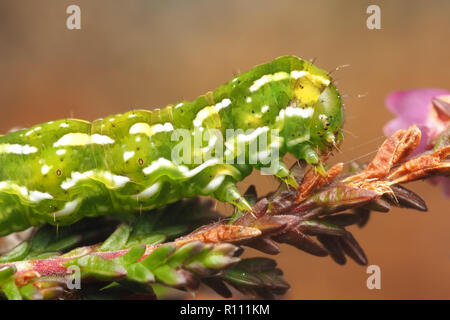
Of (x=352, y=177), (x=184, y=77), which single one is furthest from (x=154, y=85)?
(x=352, y=177)

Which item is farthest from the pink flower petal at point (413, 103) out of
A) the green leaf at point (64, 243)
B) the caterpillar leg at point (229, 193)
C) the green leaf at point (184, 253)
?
the green leaf at point (64, 243)

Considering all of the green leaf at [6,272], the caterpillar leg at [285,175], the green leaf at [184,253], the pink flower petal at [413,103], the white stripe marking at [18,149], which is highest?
the pink flower petal at [413,103]

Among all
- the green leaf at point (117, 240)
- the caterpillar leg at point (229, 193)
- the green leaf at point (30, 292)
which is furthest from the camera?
the caterpillar leg at point (229, 193)

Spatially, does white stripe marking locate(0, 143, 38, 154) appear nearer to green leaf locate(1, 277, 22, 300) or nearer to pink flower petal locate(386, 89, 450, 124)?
green leaf locate(1, 277, 22, 300)

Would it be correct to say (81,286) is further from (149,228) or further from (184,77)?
(184,77)

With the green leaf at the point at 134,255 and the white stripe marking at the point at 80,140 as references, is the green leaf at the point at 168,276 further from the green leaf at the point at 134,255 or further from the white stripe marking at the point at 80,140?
the white stripe marking at the point at 80,140

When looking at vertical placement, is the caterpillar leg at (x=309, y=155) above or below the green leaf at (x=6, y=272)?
above

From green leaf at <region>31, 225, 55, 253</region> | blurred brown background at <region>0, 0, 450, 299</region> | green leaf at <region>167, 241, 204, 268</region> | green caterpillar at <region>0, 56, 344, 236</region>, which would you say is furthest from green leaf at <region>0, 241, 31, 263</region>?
blurred brown background at <region>0, 0, 450, 299</region>
